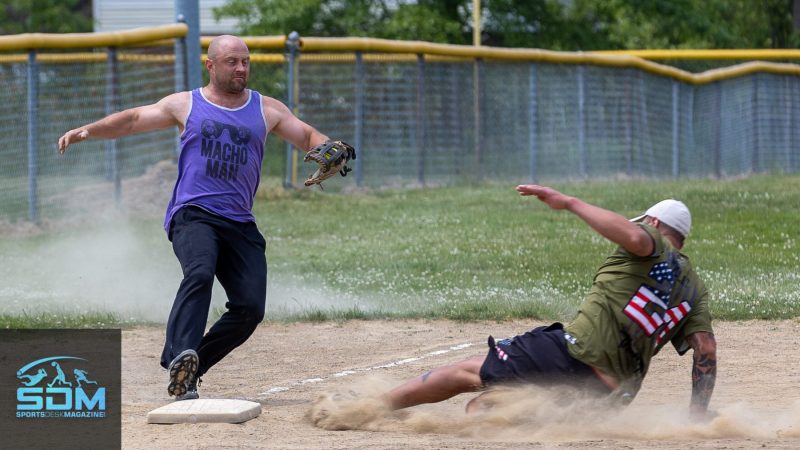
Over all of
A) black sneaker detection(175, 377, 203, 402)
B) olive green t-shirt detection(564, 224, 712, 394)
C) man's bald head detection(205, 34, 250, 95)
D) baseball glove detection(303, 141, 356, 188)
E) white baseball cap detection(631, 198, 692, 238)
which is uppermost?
man's bald head detection(205, 34, 250, 95)

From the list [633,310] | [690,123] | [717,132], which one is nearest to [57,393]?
[633,310]

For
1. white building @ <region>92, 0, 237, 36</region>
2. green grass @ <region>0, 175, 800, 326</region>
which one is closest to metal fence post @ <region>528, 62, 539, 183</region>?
green grass @ <region>0, 175, 800, 326</region>

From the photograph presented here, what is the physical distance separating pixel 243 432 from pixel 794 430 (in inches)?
105

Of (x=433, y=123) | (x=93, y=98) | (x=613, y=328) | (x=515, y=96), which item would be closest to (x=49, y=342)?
(x=613, y=328)

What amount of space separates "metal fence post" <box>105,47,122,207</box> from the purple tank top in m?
9.14

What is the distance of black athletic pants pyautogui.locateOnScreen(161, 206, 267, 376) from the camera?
6.75 metres

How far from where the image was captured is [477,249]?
1366cm

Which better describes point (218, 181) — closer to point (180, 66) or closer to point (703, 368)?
point (703, 368)

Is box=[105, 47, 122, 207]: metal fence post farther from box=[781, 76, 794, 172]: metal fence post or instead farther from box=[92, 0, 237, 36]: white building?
box=[92, 0, 237, 36]: white building

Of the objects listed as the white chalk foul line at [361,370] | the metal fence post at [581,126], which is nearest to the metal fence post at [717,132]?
the metal fence post at [581,126]

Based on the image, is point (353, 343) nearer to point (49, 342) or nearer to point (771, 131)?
point (49, 342)

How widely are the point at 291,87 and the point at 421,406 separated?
1145 centimetres

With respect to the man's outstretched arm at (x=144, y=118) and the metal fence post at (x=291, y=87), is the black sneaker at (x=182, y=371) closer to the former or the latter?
the man's outstretched arm at (x=144, y=118)

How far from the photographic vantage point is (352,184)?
1875 cm
